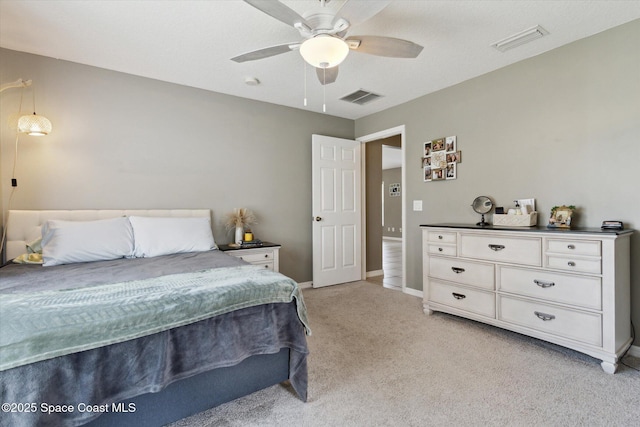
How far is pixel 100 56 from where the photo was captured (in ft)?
9.16

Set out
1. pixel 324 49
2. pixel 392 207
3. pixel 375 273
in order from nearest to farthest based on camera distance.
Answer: pixel 324 49
pixel 375 273
pixel 392 207

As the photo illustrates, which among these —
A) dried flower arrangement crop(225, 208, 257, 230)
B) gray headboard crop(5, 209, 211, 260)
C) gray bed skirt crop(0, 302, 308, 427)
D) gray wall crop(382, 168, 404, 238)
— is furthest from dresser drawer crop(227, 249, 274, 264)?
gray wall crop(382, 168, 404, 238)

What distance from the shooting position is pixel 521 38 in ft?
8.26

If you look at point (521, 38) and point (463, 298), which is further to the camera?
point (463, 298)

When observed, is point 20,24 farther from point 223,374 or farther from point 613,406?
point 613,406

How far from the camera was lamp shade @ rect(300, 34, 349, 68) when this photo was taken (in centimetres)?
183

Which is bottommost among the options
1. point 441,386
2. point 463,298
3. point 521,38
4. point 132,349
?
point 441,386

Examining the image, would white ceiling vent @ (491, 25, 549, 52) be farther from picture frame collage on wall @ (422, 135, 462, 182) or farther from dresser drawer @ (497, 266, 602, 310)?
dresser drawer @ (497, 266, 602, 310)

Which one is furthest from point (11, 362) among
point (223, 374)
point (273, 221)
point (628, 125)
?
point (628, 125)

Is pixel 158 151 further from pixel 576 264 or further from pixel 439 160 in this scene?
pixel 576 264

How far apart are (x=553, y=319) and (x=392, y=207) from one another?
793 cm

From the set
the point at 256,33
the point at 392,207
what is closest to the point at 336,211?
the point at 256,33

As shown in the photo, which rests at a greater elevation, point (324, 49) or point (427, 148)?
point (324, 49)

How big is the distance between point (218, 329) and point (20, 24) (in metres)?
2.83
